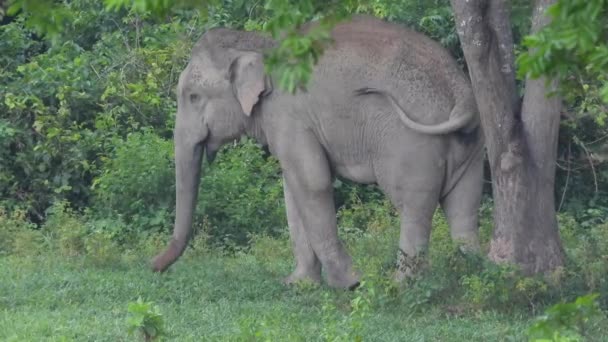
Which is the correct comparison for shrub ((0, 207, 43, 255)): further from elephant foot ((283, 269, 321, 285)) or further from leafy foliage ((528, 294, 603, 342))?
leafy foliage ((528, 294, 603, 342))

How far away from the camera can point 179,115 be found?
9.92m

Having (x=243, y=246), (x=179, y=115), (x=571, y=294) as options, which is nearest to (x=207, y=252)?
(x=243, y=246)

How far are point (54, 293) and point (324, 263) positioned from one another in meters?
1.83

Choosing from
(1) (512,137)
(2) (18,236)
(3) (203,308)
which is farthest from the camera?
(2) (18,236)

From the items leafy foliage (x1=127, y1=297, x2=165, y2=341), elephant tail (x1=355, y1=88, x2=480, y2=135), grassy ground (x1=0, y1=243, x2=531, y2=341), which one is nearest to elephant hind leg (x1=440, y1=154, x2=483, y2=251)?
elephant tail (x1=355, y1=88, x2=480, y2=135)

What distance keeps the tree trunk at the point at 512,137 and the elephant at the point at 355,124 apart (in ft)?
1.44

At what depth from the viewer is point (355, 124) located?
9.27m

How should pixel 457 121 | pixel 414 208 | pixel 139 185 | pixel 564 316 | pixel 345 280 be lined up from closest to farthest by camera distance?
pixel 564 316 → pixel 457 121 → pixel 414 208 → pixel 345 280 → pixel 139 185

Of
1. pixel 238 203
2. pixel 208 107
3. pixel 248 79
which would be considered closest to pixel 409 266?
pixel 248 79

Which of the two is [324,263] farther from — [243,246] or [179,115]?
[243,246]

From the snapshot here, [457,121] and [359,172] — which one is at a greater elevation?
[457,121]

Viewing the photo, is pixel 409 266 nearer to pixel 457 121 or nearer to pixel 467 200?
pixel 467 200

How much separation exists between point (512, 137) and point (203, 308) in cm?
216

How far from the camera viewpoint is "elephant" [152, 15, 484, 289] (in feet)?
29.6
